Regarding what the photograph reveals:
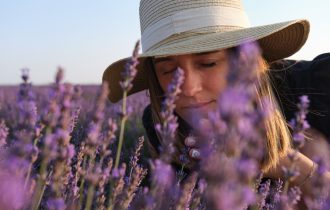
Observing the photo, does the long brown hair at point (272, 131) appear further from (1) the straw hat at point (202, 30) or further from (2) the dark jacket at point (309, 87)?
(2) the dark jacket at point (309, 87)

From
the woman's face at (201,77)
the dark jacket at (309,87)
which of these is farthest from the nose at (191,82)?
the dark jacket at (309,87)


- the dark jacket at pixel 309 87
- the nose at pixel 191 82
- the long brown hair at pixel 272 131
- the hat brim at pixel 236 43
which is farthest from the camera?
the dark jacket at pixel 309 87

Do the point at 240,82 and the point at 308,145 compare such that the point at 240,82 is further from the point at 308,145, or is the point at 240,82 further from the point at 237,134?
the point at 308,145

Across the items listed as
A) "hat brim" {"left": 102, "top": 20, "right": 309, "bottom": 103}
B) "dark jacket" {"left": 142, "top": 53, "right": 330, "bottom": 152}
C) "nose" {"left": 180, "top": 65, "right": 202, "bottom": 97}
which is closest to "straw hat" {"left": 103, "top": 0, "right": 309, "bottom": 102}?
"hat brim" {"left": 102, "top": 20, "right": 309, "bottom": 103}

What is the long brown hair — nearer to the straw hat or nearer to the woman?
the woman

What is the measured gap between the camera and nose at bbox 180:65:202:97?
230 cm

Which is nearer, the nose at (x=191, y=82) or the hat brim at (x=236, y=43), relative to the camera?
the hat brim at (x=236, y=43)

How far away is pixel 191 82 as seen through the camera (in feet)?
7.53

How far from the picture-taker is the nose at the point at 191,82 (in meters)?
2.30

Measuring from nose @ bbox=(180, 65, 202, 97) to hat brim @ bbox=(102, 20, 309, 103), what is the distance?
0.13 m

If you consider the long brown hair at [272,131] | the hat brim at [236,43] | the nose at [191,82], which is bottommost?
the long brown hair at [272,131]

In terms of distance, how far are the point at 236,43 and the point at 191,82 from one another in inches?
11.7

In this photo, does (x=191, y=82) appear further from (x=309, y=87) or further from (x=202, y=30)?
(x=309, y=87)

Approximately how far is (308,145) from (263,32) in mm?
1037
